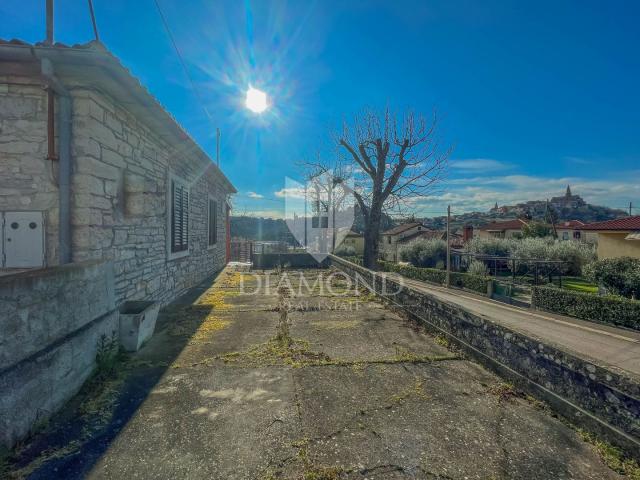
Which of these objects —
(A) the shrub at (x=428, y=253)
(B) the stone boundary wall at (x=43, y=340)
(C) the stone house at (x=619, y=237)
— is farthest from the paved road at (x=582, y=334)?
(A) the shrub at (x=428, y=253)

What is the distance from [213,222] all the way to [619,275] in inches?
618

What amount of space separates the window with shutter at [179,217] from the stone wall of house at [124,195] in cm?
28

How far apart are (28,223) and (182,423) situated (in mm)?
2887

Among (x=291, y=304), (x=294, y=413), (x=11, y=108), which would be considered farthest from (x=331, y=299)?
(x=11, y=108)

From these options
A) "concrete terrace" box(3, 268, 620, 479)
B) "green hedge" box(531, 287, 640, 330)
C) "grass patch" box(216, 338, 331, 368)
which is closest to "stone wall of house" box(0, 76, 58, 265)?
"concrete terrace" box(3, 268, 620, 479)

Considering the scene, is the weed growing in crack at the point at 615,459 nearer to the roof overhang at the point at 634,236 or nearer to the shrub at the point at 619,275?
the shrub at the point at 619,275

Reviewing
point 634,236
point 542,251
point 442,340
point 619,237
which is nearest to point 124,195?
point 442,340

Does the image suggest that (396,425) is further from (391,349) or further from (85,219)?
(85,219)

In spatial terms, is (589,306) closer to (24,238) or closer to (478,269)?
(478,269)

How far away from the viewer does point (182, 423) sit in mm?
2518

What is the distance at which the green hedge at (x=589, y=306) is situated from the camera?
9.85m

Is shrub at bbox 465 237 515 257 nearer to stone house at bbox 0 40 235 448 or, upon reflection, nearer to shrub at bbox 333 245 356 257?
shrub at bbox 333 245 356 257

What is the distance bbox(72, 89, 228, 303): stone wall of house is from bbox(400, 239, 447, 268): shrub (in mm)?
20358

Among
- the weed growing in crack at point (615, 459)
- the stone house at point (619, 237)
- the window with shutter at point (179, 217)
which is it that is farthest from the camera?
the stone house at point (619, 237)
